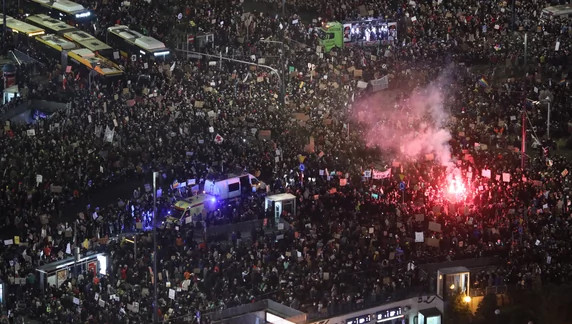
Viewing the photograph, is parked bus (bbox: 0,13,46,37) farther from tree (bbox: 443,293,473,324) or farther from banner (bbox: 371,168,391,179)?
tree (bbox: 443,293,473,324)

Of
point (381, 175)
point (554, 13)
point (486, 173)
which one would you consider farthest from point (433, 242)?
point (554, 13)

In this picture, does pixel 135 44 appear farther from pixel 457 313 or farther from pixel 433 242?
pixel 457 313

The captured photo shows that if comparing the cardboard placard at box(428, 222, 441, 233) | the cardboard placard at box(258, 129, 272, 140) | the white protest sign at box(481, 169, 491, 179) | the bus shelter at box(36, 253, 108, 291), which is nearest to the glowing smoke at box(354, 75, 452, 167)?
the white protest sign at box(481, 169, 491, 179)

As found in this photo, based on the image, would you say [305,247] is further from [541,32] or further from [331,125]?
[541,32]

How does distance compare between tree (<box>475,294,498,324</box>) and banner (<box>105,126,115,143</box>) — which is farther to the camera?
banner (<box>105,126,115,143</box>)

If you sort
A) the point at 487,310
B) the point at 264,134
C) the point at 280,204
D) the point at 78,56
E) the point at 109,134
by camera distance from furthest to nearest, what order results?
the point at 78,56 < the point at 264,134 < the point at 109,134 < the point at 280,204 < the point at 487,310

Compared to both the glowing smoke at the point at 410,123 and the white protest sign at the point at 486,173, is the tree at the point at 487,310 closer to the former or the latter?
the white protest sign at the point at 486,173
